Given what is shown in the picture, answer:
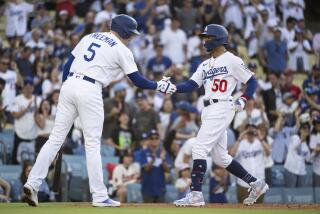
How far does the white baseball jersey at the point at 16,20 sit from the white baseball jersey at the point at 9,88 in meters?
3.22

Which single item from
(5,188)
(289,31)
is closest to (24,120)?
(5,188)

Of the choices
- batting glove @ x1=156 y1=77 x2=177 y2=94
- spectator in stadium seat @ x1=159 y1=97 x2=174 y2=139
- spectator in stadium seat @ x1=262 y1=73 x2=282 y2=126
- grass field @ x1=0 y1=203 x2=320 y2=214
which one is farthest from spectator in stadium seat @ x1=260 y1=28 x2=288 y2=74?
batting glove @ x1=156 y1=77 x2=177 y2=94

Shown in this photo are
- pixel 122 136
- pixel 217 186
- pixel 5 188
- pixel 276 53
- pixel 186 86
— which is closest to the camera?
pixel 186 86

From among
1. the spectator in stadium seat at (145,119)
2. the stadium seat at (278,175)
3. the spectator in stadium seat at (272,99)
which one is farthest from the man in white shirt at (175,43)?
the stadium seat at (278,175)

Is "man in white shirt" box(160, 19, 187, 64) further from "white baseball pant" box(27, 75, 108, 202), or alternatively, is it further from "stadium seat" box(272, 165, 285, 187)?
"white baseball pant" box(27, 75, 108, 202)

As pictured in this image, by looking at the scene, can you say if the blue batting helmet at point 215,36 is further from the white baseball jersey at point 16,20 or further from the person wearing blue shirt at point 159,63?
the white baseball jersey at point 16,20

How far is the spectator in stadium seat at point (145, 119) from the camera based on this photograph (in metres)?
16.1

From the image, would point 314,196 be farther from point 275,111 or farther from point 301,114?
point 275,111

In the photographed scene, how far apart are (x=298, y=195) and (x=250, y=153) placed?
109 cm

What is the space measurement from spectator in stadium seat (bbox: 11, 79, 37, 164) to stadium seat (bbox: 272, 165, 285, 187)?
4.15 m

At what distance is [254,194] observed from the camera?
1088cm

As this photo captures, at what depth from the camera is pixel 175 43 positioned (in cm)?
1989

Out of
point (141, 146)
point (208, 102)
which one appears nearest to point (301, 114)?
point (141, 146)

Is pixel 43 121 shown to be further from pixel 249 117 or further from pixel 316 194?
pixel 316 194
